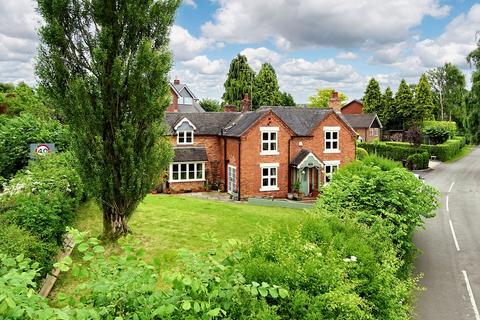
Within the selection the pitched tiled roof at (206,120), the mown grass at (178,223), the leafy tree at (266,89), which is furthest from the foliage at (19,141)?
the leafy tree at (266,89)

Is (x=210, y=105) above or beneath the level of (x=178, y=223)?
above

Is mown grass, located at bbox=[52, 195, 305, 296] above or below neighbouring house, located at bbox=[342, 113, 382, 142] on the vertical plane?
below

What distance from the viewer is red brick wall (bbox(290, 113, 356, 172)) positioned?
3186cm

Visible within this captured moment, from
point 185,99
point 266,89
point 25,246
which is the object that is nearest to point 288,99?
point 266,89

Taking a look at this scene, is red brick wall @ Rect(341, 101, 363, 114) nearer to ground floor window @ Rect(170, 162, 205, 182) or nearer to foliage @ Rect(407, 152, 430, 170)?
foliage @ Rect(407, 152, 430, 170)

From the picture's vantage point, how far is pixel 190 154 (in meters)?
32.2

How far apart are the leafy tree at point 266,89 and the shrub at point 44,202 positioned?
6319 cm

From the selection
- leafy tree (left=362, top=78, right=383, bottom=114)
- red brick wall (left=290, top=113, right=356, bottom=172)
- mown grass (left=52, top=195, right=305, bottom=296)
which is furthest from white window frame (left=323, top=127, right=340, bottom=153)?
leafy tree (left=362, top=78, right=383, bottom=114)

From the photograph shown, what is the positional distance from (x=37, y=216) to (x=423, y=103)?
78561 mm

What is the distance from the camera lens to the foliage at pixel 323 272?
605cm

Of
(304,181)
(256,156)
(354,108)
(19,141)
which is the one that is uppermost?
(354,108)

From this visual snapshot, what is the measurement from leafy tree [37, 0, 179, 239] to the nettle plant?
8.49 m

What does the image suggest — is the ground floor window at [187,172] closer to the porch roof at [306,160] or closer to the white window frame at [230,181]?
the white window frame at [230,181]

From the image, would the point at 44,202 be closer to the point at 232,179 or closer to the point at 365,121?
the point at 232,179
